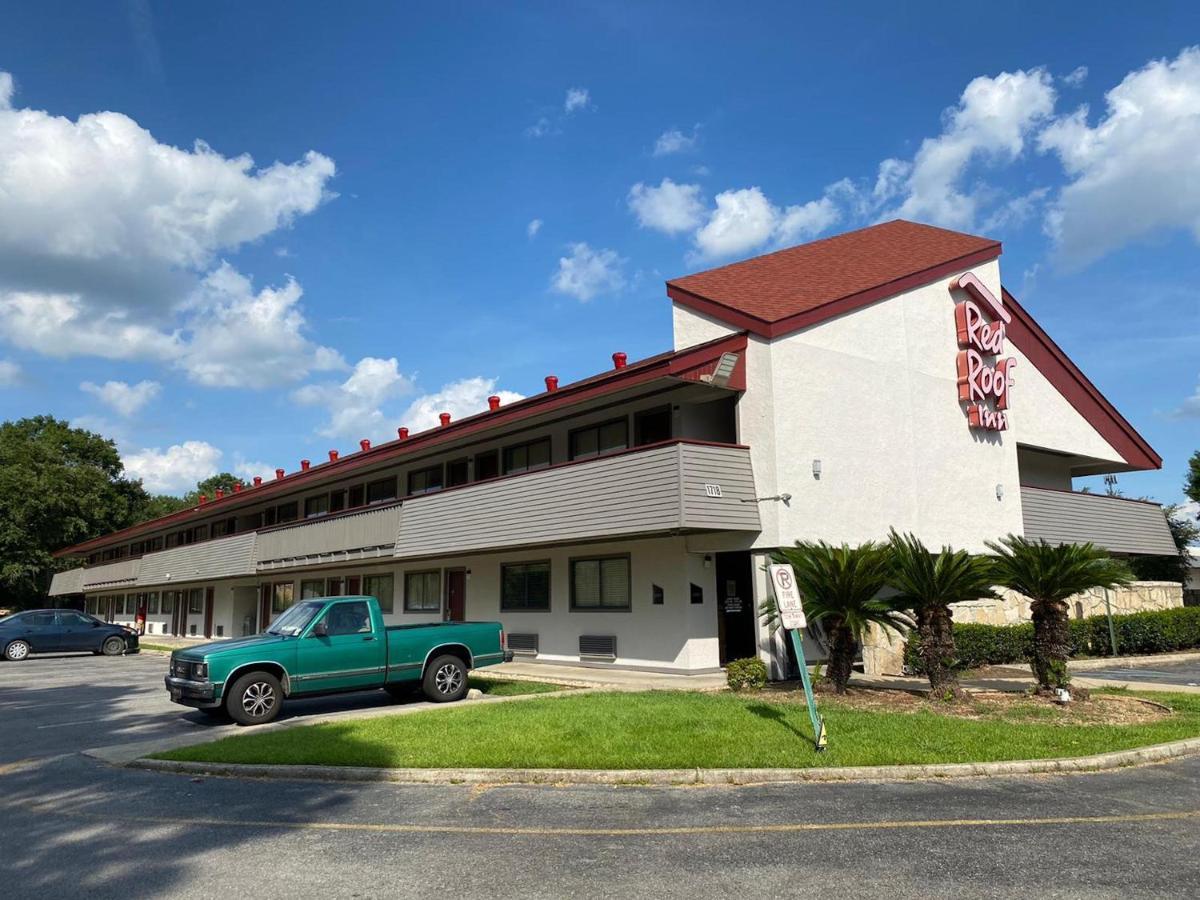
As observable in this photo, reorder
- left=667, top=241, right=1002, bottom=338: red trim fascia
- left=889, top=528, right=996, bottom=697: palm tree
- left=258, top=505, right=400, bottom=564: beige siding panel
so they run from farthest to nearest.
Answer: left=258, top=505, right=400, bottom=564: beige siding panel, left=667, top=241, right=1002, bottom=338: red trim fascia, left=889, top=528, right=996, bottom=697: palm tree

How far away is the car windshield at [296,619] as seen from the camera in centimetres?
1395

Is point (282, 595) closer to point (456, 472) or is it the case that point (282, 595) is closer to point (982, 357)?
point (456, 472)

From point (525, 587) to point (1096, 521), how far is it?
1674cm

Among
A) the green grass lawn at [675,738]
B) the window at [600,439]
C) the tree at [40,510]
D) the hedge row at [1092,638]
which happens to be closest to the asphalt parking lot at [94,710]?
the green grass lawn at [675,738]

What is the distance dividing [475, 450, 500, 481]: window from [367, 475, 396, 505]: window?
5.97 metres

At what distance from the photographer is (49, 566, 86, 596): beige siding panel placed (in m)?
55.2

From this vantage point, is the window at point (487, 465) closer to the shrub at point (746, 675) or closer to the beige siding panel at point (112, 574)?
the shrub at point (746, 675)

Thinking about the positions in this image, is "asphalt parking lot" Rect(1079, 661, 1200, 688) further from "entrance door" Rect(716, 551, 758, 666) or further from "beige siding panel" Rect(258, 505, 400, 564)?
"beige siding panel" Rect(258, 505, 400, 564)

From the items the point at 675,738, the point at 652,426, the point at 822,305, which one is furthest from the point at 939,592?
the point at 652,426

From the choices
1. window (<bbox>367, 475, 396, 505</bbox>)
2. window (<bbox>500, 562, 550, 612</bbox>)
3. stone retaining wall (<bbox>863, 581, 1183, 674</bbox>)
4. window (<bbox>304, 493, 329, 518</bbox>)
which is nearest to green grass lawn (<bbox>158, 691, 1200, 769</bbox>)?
stone retaining wall (<bbox>863, 581, 1183, 674</bbox>)

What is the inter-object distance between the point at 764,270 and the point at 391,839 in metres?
18.7

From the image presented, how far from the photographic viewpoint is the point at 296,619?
46.8ft

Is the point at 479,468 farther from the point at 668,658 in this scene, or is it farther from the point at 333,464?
the point at 668,658

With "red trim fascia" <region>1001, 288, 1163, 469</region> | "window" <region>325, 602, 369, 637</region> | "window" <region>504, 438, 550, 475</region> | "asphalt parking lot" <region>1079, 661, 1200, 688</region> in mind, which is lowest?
"asphalt parking lot" <region>1079, 661, 1200, 688</region>
